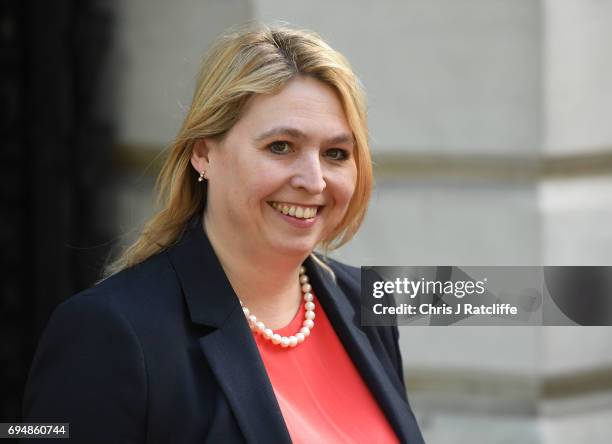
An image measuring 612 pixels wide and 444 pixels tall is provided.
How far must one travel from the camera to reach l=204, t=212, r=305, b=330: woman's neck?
7.14ft

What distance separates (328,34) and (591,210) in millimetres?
1099

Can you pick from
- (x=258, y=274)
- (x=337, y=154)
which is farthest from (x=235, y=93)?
(x=258, y=274)

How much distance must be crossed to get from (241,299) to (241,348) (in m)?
0.16

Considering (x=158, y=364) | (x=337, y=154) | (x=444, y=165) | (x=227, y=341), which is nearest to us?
(x=158, y=364)

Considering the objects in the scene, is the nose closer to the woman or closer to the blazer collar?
the woman

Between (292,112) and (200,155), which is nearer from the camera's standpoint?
(292,112)

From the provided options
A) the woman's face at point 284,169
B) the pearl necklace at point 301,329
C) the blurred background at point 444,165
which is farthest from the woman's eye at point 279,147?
the blurred background at point 444,165

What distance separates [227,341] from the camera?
6.76ft

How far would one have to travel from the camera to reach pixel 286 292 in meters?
2.30

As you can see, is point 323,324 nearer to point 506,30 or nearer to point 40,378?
point 40,378

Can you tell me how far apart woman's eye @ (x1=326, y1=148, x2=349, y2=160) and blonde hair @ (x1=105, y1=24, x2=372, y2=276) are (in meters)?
0.03

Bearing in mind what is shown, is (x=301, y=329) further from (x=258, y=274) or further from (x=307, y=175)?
(x=307, y=175)

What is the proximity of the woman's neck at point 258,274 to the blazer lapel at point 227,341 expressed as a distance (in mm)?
29

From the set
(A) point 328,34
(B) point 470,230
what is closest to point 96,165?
(A) point 328,34
